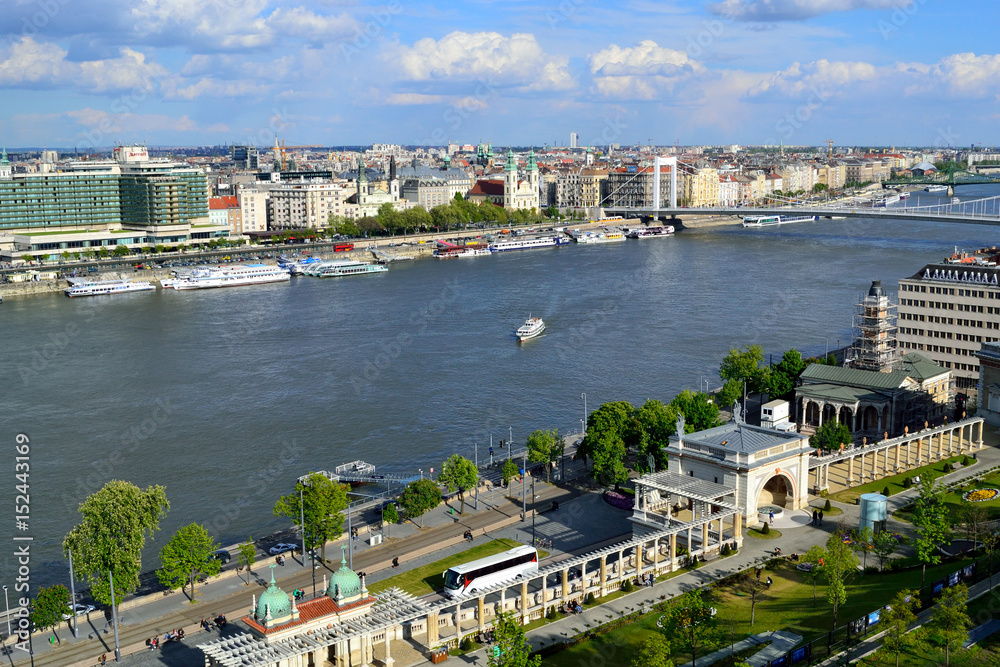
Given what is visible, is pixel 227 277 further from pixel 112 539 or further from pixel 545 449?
pixel 112 539

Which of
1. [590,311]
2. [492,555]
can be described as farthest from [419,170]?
[492,555]

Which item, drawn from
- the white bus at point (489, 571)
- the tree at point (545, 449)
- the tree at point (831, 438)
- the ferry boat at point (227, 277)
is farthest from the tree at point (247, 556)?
the ferry boat at point (227, 277)

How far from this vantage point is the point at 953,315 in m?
25.2

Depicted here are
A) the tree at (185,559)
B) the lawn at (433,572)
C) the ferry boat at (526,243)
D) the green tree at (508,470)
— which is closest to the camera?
the tree at (185,559)

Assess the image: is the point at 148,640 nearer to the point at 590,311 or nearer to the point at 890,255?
the point at 590,311

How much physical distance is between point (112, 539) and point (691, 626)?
7.76 meters

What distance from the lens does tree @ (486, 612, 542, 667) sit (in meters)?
10.6

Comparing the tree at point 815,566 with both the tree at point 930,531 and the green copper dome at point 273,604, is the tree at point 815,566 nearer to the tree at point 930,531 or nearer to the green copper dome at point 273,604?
the tree at point 930,531

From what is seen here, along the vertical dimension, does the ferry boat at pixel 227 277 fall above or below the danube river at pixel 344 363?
above

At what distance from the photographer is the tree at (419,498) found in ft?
54.5

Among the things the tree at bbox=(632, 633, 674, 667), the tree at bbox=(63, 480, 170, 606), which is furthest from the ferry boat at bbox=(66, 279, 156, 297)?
the tree at bbox=(632, 633, 674, 667)

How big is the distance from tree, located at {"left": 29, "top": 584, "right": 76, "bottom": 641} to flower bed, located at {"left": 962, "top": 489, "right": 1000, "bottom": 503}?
13341mm

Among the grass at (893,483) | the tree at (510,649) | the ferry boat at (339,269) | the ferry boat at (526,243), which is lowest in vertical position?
the grass at (893,483)

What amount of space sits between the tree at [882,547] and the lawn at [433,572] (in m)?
4.57
